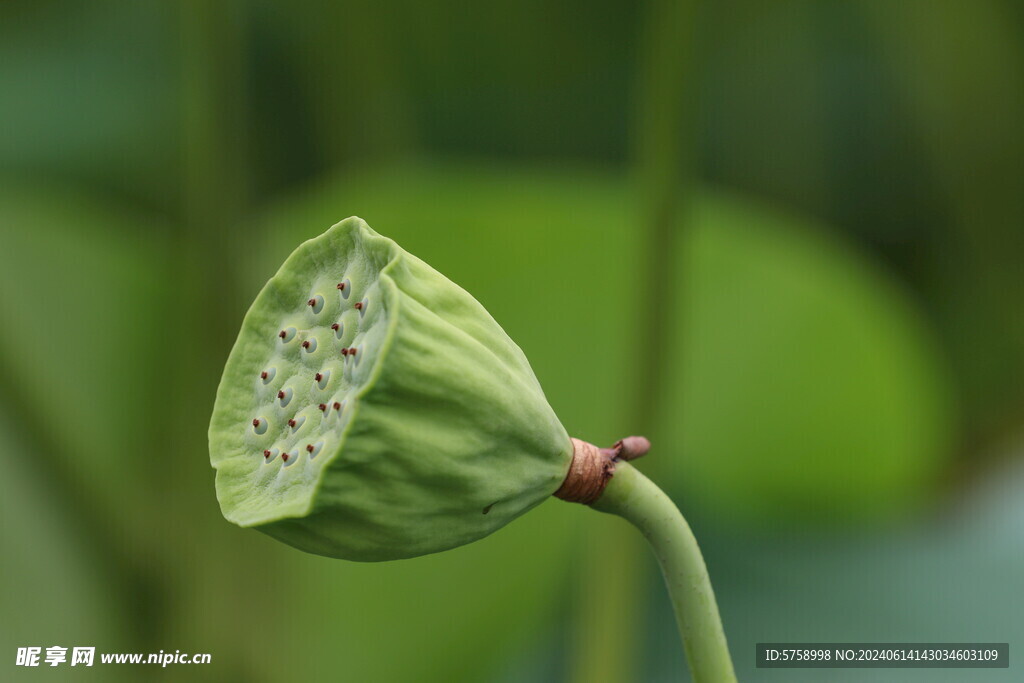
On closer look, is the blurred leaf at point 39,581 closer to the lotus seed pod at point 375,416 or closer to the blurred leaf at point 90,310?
the blurred leaf at point 90,310

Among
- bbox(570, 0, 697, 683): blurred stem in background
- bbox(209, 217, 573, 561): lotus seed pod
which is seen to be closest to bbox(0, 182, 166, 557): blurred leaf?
bbox(570, 0, 697, 683): blurred stem in background

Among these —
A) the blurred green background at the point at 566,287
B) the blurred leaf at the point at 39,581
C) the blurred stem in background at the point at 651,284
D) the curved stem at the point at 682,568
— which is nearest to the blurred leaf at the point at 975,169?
the blurred green background at the point at 566,287

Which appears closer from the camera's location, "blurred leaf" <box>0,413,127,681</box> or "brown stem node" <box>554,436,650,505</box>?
"brown stem node" <box>554,436,650,505</box>

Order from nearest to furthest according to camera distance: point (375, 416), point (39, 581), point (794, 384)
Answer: point (375, 416)
point (39, 581)
point (794, 384)

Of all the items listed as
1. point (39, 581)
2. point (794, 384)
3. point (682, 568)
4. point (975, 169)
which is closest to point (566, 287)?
point (794, 384)

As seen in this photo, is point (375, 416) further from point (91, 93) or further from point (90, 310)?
point (91, 93)

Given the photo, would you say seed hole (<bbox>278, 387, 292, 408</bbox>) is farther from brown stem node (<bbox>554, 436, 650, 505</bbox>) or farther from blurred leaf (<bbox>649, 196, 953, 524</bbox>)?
blurred leaf (<bbox>649, 196, 953, 524</bbox>)
